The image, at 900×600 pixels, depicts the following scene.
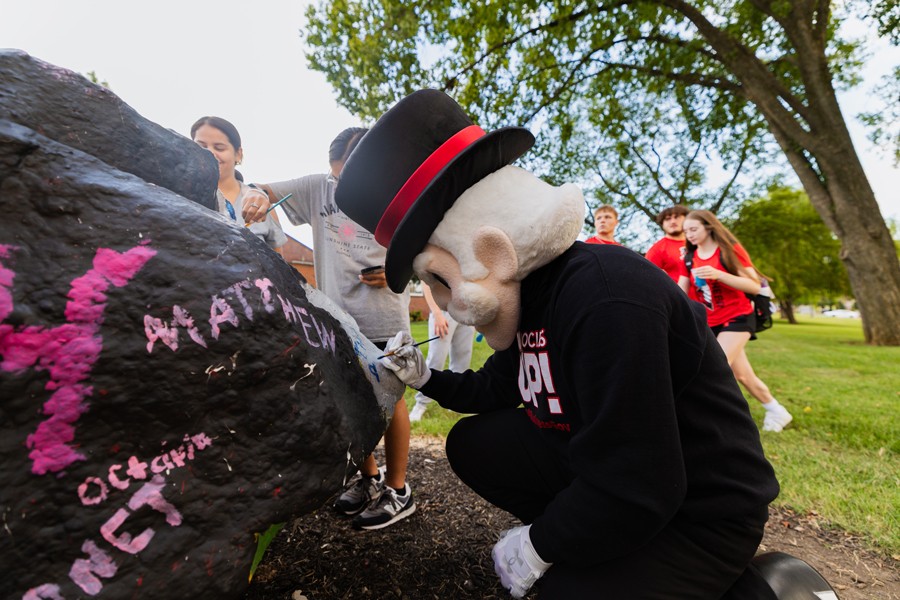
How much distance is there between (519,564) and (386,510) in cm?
92

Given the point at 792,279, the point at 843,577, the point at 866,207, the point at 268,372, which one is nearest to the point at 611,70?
the point at 866,207

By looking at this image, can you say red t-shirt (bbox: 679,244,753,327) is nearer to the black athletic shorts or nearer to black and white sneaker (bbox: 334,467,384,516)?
the black athletic shorts

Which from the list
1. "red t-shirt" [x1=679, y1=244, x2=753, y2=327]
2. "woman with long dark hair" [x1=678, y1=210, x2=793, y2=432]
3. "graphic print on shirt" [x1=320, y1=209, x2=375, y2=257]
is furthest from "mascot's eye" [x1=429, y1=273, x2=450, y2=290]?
"red t-shirt" [x1=679, y1=244, x2=753, y2=327]

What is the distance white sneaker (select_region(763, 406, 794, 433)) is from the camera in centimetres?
358

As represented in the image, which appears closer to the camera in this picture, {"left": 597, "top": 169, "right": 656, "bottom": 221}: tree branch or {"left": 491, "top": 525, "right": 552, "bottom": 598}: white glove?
{"left": 491, "top": 525, "right": 552, "bottom": 598}: white glove

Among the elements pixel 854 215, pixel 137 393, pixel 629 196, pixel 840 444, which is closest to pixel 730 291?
pixel 840 444

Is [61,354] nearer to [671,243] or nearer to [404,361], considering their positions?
[404,361]

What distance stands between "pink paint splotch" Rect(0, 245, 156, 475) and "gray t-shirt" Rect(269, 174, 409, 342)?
145 cm

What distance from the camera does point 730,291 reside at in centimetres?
373

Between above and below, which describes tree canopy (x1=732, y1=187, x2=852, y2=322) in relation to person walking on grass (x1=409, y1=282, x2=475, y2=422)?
above

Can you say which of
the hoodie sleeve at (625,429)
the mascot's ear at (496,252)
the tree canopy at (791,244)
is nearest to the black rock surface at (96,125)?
the mascot's ear at (496,252)

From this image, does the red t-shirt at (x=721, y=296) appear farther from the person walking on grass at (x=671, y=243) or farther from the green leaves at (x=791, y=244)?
the green leaves at (x=791, y=244)

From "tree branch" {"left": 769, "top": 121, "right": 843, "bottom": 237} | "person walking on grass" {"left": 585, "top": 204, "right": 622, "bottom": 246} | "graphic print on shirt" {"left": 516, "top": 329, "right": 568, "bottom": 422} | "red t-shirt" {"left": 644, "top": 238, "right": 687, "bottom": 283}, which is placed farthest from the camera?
"tree branch" {"left": 769, "top": 121, "right": 843, "bottom": 237}

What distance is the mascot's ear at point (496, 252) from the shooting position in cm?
120
